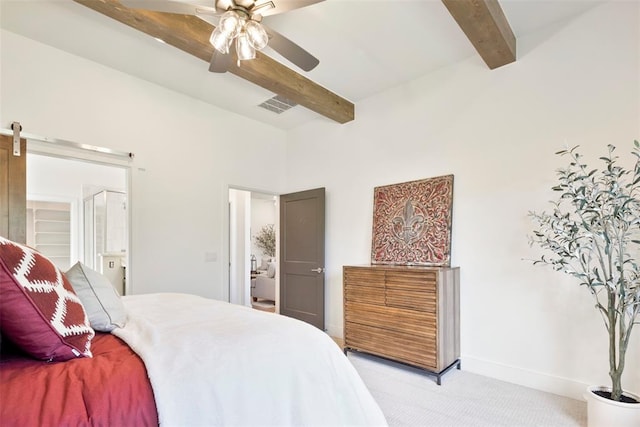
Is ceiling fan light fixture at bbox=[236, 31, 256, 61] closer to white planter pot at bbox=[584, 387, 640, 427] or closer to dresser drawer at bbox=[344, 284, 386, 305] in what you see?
dresser drawer at bbox=[344, 284, 386, 305]

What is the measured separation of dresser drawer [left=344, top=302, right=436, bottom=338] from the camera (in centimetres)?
302

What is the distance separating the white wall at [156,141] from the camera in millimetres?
3039

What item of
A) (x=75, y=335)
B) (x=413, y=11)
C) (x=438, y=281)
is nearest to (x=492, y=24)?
(x=413, y=11)

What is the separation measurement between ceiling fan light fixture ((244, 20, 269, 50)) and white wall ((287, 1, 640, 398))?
7.18 feet

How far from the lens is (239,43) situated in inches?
86.4

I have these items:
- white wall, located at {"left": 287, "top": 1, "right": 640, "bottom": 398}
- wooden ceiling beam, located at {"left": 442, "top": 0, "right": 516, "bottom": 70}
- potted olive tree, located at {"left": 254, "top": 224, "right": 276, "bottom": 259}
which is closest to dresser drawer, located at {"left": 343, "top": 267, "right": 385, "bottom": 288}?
white wall, located at {"left": 287, "top": 1, "right": 640, "bottom": 398}

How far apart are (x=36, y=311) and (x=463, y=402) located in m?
2.79

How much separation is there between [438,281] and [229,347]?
218cm

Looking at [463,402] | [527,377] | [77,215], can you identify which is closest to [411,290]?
[463,402]

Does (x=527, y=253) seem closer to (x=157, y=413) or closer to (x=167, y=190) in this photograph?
(x=157, y=413)

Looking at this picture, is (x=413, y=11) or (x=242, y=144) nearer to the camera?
(x=413, y=11)

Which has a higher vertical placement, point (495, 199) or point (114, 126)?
point (114, 126)

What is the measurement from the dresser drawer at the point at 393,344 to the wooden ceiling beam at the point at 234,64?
258 centimetres

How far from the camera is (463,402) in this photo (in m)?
2.60
